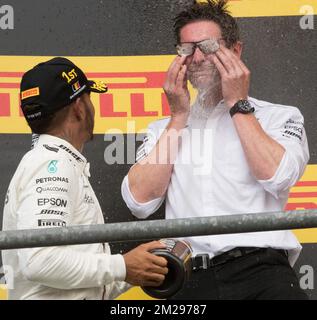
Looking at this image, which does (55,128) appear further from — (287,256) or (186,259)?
(287,256)

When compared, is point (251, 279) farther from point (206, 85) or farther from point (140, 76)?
point (140, 76)

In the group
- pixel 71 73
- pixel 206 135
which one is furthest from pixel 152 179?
pixel 71 73

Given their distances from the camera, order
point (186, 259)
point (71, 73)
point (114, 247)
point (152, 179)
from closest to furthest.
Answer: point (186, 259) < point (71, 73) < point (152, 179) < point (114, 247)

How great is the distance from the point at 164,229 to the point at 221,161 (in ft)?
3.06

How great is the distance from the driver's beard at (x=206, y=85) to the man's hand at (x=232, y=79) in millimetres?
66

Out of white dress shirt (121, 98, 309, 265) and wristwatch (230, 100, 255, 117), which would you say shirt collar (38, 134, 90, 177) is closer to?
white dress shirt (121, 98, 309, 265)

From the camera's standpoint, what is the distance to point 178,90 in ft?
10.4

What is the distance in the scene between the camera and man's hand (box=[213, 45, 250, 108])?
3.10 metres

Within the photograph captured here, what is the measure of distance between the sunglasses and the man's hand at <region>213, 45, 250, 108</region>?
65mm

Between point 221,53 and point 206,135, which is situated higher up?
point 221,53

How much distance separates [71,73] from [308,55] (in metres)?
1.05

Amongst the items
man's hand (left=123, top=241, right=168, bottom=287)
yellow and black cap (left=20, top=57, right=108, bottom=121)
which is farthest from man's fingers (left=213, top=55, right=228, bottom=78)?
man's hand (left=123, top=241, right=168, bottom=287)

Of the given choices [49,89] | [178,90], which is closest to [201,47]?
[178,90]

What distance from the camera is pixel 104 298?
9.19 feet
